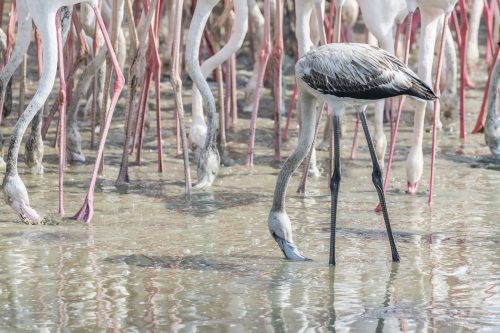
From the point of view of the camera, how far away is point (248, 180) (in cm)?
859

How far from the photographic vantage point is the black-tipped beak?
6.25 m

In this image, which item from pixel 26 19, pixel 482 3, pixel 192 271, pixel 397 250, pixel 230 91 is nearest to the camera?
pixel 192 271

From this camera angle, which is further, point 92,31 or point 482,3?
point 482,3

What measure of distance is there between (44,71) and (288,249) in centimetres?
177

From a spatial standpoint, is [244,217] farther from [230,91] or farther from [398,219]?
[230,91]

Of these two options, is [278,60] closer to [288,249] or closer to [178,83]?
[178,83]

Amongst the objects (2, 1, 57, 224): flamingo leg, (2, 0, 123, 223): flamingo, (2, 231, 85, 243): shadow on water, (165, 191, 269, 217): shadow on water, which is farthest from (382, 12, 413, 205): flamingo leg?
(2, 1, 57, 224): flamingo leg

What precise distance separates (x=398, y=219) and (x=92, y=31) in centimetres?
303

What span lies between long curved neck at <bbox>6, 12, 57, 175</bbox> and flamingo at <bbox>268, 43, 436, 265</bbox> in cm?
151

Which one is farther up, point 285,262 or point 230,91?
point 230,91

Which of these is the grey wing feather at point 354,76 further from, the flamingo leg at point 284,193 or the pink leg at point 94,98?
the pink leg at point 94,98

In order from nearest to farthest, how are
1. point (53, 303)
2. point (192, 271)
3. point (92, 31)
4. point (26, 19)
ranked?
point (53, 303), point (192, 271), point (26, 19), point (92, 31)

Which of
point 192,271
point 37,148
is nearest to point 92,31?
point 37,148

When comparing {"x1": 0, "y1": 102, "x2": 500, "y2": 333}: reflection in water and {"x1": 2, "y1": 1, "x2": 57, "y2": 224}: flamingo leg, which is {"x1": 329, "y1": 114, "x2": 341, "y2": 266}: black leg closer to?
{"x1": 0, "y1": 102, "x2": 500, "y2": 333}: reflection in water
